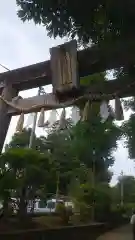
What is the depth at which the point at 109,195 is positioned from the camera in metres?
14.1

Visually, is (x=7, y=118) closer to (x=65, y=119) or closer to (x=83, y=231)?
(x=65, y=119)

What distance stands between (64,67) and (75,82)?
14.8 inches

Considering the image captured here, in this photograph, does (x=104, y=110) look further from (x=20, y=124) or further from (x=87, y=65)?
(x=20, y=124)

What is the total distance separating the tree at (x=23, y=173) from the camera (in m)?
6.54

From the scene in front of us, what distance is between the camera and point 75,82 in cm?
497

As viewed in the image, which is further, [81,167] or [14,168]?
[81,167]

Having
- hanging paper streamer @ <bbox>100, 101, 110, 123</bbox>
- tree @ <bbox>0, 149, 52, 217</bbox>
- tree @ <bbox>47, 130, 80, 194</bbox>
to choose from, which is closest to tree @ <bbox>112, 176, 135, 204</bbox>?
tree @ <bbox>47, 130, 80, 194</bbox>

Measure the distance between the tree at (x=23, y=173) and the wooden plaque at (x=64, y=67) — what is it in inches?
89.5

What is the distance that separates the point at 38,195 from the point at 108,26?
4831 millimetres

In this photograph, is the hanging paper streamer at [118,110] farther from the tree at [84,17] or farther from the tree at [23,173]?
the tree at [23,173]

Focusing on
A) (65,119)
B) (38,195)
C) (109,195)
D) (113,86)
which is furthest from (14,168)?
Result: (109,195)

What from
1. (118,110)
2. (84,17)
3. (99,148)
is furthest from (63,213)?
(99,148)

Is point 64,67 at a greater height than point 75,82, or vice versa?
point 64,67

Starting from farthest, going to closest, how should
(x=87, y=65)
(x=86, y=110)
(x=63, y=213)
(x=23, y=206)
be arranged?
(x=63, y=213) < (x=23, y=206) < (x=87, y=65) < (x=86, y=110)
